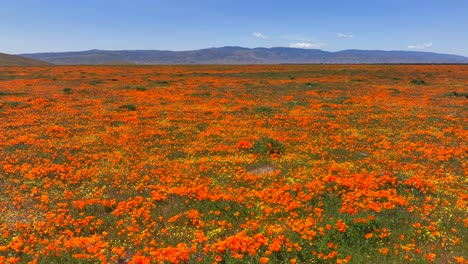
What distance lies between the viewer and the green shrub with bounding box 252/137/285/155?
14.2 metres

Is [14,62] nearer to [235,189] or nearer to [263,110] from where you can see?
[263,110]

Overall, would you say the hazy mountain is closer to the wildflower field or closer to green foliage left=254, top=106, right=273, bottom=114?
the wildflower field

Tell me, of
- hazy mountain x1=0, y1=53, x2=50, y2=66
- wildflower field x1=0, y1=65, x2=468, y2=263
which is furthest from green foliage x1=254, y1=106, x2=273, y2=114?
hazy mountain x1=0, y1=53, x2=50, y2=66

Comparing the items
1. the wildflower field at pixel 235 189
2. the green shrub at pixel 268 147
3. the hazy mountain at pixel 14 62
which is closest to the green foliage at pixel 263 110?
the wildflower field at pixel 235 189

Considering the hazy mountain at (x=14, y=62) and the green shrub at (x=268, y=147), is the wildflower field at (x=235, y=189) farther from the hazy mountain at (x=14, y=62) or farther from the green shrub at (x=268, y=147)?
the hazy mountain at (x=14, y=62)

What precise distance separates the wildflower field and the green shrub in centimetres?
7

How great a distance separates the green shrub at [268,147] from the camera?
14211mm

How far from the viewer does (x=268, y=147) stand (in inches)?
566

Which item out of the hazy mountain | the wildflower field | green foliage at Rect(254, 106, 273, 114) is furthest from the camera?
the hazy mountain

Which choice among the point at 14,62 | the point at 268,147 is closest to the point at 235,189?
the point at 268,147

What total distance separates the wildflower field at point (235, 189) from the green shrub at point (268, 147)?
68 millimetres

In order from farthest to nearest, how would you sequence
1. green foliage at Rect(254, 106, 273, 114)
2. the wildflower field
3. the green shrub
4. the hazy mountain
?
the hazy mountain
green foliage at Rect(254, 106, 273, 114)
the green shrub
the wildflower field

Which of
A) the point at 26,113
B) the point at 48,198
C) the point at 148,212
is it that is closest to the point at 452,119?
the point at 148,212

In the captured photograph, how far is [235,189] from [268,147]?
13.9ft
